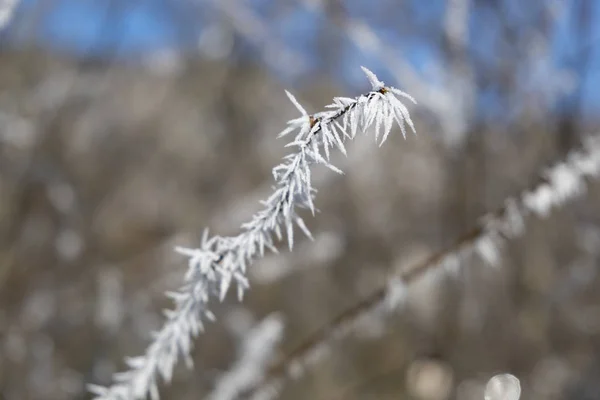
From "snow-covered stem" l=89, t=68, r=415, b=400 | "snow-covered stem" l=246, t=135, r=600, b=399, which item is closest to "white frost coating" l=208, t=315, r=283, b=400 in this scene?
"snow-covered stem" l=246, t=135, r=600, b=399

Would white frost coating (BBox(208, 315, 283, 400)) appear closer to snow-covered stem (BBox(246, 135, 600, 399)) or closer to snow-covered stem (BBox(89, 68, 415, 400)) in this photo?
snow-covered stem (BBox(246, 135, 600, 399))

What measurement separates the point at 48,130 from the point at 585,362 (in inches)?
64.9

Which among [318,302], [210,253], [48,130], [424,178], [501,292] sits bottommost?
[210,253]

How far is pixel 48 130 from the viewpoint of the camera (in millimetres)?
1513

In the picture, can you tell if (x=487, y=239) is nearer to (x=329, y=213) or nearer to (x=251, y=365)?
(x=251, y=365)

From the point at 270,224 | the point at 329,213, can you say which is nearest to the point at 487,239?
the point at 270,224

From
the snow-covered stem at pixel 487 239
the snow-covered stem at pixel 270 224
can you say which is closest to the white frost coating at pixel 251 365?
the snow-covered stem at pixel 487 239

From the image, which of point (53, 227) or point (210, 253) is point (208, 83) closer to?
point (53, 227)

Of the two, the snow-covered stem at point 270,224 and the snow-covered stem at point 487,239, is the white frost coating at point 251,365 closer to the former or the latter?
the snow-covered stem at point 487,239

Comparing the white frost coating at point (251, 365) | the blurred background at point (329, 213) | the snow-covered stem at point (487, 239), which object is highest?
the blurred background at point (329, 213)

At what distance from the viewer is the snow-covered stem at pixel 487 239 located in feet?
1.28

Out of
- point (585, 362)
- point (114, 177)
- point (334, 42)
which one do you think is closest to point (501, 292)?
point (585, 362)

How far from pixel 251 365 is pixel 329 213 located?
7.84ft

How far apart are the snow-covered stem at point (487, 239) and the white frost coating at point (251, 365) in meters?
0.06
